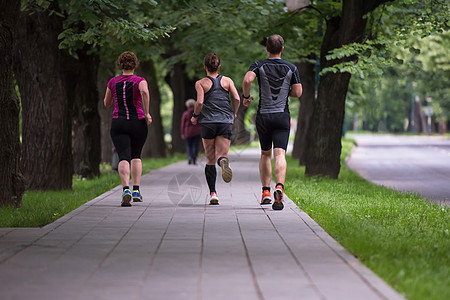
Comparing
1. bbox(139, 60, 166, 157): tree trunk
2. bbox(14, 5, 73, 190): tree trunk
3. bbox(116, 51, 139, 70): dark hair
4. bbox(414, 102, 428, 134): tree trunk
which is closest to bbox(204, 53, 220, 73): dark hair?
bbox(116, 51, 139, 70): dark hair

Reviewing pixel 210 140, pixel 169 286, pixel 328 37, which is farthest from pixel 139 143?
pixel 328 37

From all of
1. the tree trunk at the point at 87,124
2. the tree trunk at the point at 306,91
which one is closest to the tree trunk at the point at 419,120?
the tree trunk at the point at 306,91

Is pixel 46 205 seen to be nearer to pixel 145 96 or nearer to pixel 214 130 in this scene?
pixel 145 96

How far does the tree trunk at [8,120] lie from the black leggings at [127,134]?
1277mm

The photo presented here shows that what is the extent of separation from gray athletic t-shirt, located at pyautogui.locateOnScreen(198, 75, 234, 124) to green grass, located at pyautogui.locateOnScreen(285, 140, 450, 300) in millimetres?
1599

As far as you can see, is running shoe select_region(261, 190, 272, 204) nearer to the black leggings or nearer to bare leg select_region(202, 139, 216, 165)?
bare leg select_region(202, 139, 216, 165)

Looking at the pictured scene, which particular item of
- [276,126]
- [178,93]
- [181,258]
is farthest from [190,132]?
[181,258]

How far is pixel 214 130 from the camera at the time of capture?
1044 cm

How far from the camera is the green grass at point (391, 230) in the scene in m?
5.35

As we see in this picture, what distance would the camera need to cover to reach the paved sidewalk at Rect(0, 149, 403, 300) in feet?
16.2

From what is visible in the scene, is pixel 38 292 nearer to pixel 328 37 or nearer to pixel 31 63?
pixel 31 63

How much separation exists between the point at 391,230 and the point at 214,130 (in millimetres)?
3284

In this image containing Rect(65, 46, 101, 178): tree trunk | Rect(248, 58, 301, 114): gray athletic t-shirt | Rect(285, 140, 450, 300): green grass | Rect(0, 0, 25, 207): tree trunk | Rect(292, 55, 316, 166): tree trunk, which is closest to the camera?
Rect(285, 140, 450, 300): green grass

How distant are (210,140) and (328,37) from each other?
6.56 m
